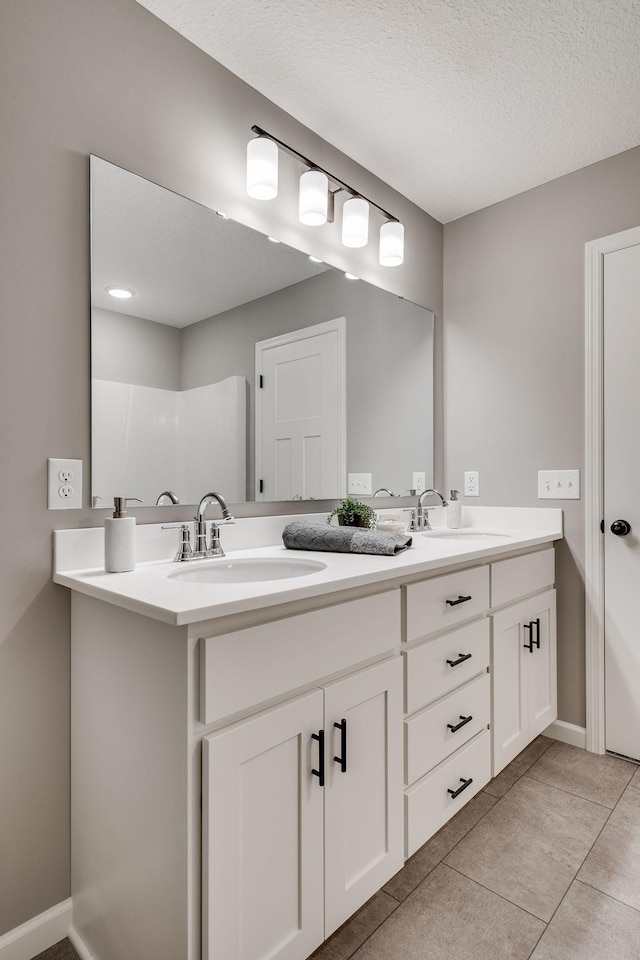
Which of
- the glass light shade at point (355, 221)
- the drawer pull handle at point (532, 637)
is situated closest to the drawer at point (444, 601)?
the drawer pull handle at point (532, 637)

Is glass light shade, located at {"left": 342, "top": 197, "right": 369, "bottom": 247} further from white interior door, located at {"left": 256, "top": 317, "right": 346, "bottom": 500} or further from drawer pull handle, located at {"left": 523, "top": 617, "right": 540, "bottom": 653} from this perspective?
drawer pull handle, located at {"left": 523, "top": 617, "right": 540, "bottom": 653}

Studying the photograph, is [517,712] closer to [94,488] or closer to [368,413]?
[368,413]

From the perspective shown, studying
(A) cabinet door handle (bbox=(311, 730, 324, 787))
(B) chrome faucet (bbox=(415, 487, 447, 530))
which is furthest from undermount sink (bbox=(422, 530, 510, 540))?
(A) cabinet door handle (bbox=(311, 730, 324, 787))

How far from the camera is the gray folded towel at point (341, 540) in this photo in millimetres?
1445

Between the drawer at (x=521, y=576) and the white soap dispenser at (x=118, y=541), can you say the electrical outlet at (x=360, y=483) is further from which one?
the white soap dispenser at (x=118, y=541)

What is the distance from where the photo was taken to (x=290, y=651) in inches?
40.4

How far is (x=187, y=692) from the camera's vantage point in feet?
2.87

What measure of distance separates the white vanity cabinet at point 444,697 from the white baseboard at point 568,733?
2.15 feet

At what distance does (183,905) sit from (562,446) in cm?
194

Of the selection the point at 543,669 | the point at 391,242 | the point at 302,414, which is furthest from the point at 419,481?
the point at 391,242

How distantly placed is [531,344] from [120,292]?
1663 millimetres

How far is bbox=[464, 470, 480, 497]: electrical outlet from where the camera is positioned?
2412 millimetres

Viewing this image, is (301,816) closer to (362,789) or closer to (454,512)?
(362,789)

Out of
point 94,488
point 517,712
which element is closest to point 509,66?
point 94,488
